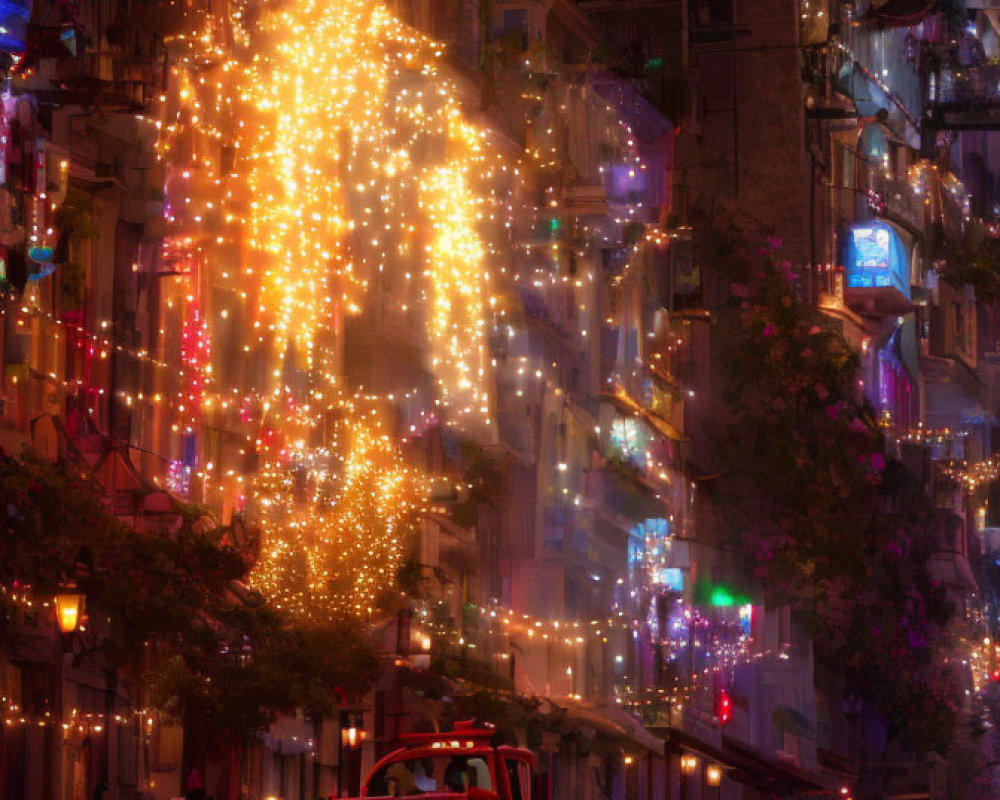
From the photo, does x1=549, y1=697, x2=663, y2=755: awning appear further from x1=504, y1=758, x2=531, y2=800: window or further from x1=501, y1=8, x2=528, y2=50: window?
x1=504, y1=758, x2=531, y2=800: window

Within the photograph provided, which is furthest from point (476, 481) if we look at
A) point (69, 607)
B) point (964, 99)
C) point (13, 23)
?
point (964, 99)

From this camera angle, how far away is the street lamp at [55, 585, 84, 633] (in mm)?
22297

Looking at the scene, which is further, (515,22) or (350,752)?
(515,22)

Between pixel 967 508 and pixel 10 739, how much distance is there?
48.2 meters

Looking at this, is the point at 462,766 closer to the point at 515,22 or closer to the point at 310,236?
the point at 310,236

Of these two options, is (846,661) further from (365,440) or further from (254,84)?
(254,84)

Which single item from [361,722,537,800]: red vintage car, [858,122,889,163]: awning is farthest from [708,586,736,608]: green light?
[361,722,537,800]: red vintage car

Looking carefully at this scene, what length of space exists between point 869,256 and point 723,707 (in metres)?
14.0

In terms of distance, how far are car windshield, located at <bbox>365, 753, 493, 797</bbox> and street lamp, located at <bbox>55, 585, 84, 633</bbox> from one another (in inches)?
117

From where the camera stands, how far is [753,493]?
53.8 m

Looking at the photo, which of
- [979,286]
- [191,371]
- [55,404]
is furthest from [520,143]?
[979,286]

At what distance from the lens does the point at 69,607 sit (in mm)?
22375

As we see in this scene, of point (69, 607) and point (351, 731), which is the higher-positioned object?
point (69, 607)

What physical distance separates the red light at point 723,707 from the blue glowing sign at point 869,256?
41.5 ft
